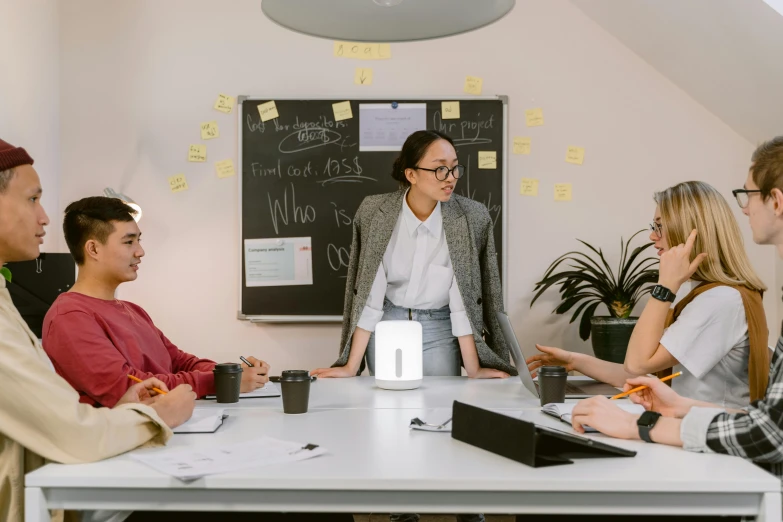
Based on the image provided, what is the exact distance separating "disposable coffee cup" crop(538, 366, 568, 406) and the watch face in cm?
34

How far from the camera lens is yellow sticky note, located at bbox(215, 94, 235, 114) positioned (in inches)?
140

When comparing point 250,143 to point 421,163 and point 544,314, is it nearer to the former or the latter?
point 421,163

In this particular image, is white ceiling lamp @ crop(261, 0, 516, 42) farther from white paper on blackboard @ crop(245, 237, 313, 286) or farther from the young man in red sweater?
white paper on blackboard @ crop(245, 237, 313, 286)

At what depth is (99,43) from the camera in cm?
356

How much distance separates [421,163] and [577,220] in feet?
3.92

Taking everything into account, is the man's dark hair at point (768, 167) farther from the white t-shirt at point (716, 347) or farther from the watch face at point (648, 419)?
the watch face at point (648, 419)

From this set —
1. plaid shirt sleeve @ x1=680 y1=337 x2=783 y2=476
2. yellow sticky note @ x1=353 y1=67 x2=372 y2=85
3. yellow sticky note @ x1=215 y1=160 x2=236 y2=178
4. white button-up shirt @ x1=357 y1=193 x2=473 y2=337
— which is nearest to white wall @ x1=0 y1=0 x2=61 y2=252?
yellow sticky note @ x1=215 y1=160 x2=236 y2=178

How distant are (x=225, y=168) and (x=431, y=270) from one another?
4.74 ft

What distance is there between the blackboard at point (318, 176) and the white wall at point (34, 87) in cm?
88

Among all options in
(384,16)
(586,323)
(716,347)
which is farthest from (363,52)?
(716,347)

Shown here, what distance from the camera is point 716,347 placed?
1.67 m

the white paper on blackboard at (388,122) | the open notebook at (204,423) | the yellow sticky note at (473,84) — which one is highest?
the yellow sticky note at (473,84)

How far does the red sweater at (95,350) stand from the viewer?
1674 millimetres

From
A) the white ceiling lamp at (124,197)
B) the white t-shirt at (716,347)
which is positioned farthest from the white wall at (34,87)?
the white t-shirt at (716,347)
